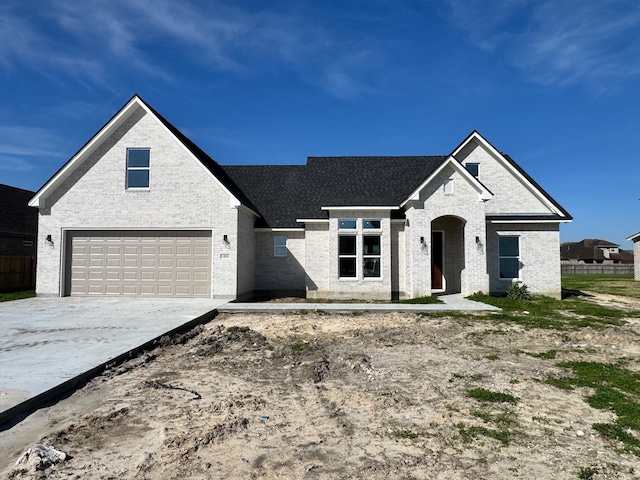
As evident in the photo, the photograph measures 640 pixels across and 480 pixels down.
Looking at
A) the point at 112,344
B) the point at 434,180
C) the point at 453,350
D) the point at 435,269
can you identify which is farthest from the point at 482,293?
the point at 112,344

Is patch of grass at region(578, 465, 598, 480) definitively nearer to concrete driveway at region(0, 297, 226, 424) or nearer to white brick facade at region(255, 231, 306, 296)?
concrete driveway at region(0, 297, 226, 424)

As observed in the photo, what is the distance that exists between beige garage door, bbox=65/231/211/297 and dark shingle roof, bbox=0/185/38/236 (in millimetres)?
14409

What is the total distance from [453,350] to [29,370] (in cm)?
761

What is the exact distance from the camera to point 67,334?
28.8 feet

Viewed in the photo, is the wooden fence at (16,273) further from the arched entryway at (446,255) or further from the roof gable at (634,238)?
the roof gable at (634,238)

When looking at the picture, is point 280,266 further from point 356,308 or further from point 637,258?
point 637,258

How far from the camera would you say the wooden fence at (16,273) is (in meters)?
19.4

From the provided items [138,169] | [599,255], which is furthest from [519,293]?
[599,255]

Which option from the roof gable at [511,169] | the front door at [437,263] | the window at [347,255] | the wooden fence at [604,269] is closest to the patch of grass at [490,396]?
the window at [347,255]

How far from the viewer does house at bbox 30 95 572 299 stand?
627 inches

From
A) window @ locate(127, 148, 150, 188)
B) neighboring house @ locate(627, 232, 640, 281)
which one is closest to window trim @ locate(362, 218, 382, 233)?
window @ locate(127, 148, 150, 188)

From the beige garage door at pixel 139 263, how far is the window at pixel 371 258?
6635 mm

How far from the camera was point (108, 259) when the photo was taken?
16.3 m

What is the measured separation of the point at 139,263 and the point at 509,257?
53.6 feet
